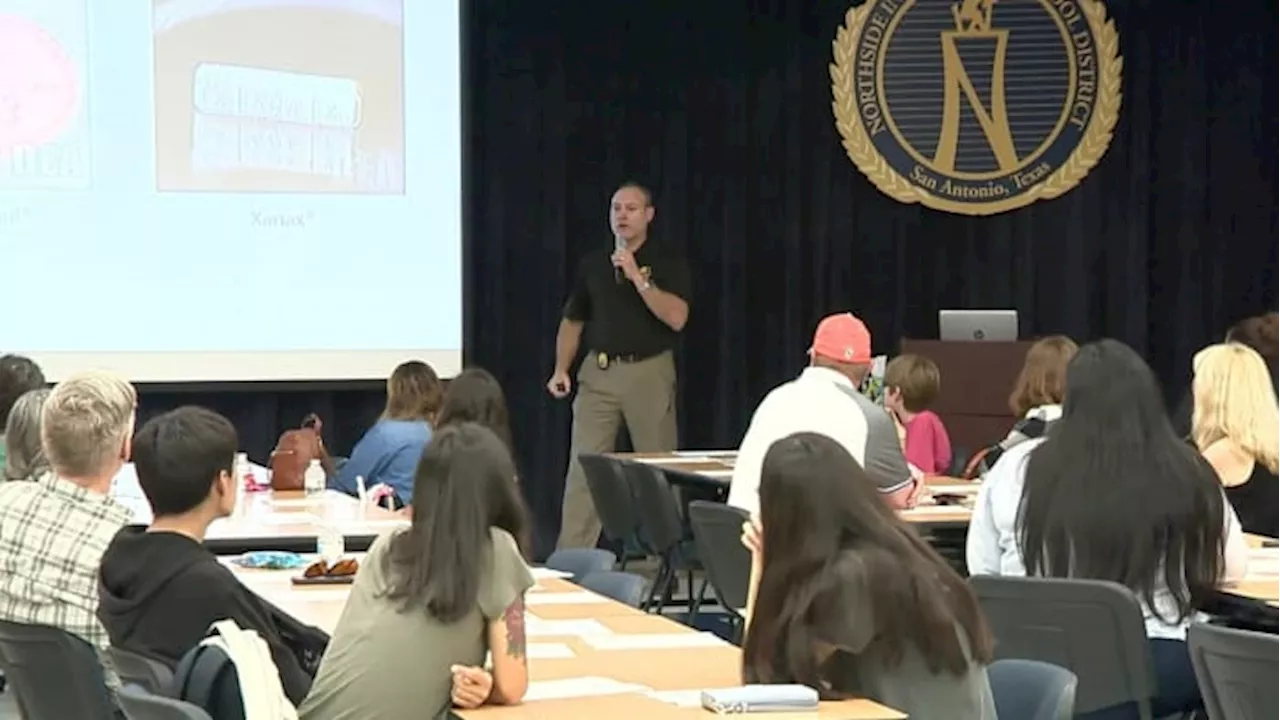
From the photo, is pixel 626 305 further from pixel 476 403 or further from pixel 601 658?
pixel 601 658

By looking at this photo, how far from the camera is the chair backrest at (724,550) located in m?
5.79

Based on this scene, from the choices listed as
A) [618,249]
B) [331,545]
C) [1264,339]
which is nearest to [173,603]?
[331,545]

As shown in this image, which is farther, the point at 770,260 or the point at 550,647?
the point at 770,260

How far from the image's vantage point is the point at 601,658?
12.0 ft

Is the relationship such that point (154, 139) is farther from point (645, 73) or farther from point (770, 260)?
point (770, 260)

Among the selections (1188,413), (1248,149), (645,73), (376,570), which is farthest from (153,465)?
(1248,149)

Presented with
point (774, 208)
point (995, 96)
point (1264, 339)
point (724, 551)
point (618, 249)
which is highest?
point (995, 96)

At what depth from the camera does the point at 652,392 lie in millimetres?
9078

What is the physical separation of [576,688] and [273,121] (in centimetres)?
571

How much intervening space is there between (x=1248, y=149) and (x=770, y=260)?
2.76 m

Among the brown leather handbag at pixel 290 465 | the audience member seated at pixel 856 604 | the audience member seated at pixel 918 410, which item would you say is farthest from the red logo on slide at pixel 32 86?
the audience member seated at pixel 856 604

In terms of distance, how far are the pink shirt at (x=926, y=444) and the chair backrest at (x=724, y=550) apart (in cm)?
189

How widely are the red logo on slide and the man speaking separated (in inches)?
96.6

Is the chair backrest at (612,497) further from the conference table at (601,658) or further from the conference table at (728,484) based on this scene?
the conference table at (601,658)
